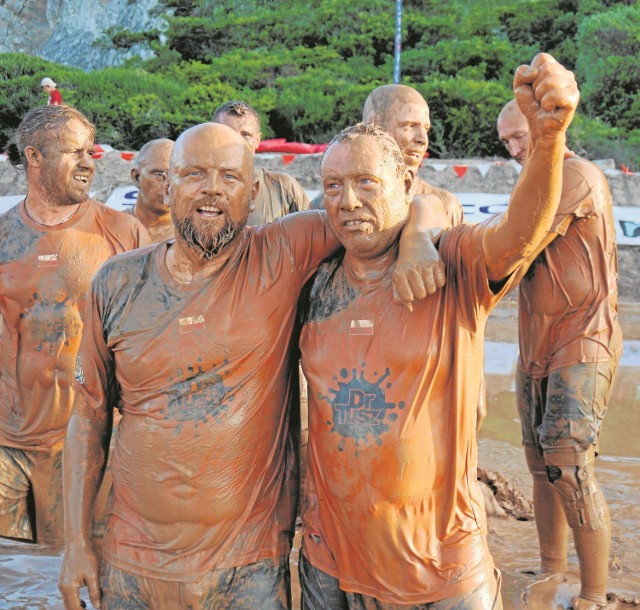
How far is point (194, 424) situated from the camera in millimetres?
2545

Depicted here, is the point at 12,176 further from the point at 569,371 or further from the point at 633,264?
the point at 569,371

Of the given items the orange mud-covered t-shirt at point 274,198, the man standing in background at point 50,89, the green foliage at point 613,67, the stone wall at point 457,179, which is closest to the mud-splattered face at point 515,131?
the orange mud-covered t-shirt at point 274,198

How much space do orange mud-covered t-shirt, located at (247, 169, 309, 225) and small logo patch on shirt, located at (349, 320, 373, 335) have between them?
212 centimetres

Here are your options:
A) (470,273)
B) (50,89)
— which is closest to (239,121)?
(470,273)

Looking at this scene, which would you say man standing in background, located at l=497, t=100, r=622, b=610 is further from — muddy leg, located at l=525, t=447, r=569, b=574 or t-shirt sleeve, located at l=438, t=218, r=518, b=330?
t-shirt sleeve, located at l=438, t=218, r=518, b=330

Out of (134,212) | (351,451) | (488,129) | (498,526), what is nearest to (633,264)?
(488,129)

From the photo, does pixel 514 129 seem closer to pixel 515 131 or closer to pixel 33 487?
pixel 515 131

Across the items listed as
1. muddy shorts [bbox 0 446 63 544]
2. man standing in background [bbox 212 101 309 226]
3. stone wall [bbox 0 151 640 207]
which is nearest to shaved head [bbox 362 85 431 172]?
man standing in background [bbox 212 101 309 226]

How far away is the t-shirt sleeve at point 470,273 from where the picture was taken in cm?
240

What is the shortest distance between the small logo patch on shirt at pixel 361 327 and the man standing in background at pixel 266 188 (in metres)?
1.99

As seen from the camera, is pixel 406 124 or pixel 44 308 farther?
pixel 44 308

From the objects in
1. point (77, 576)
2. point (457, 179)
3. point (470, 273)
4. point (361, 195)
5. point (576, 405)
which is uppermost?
point (361, 195)

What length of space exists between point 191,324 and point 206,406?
0.25m

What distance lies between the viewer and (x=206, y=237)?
260cm
